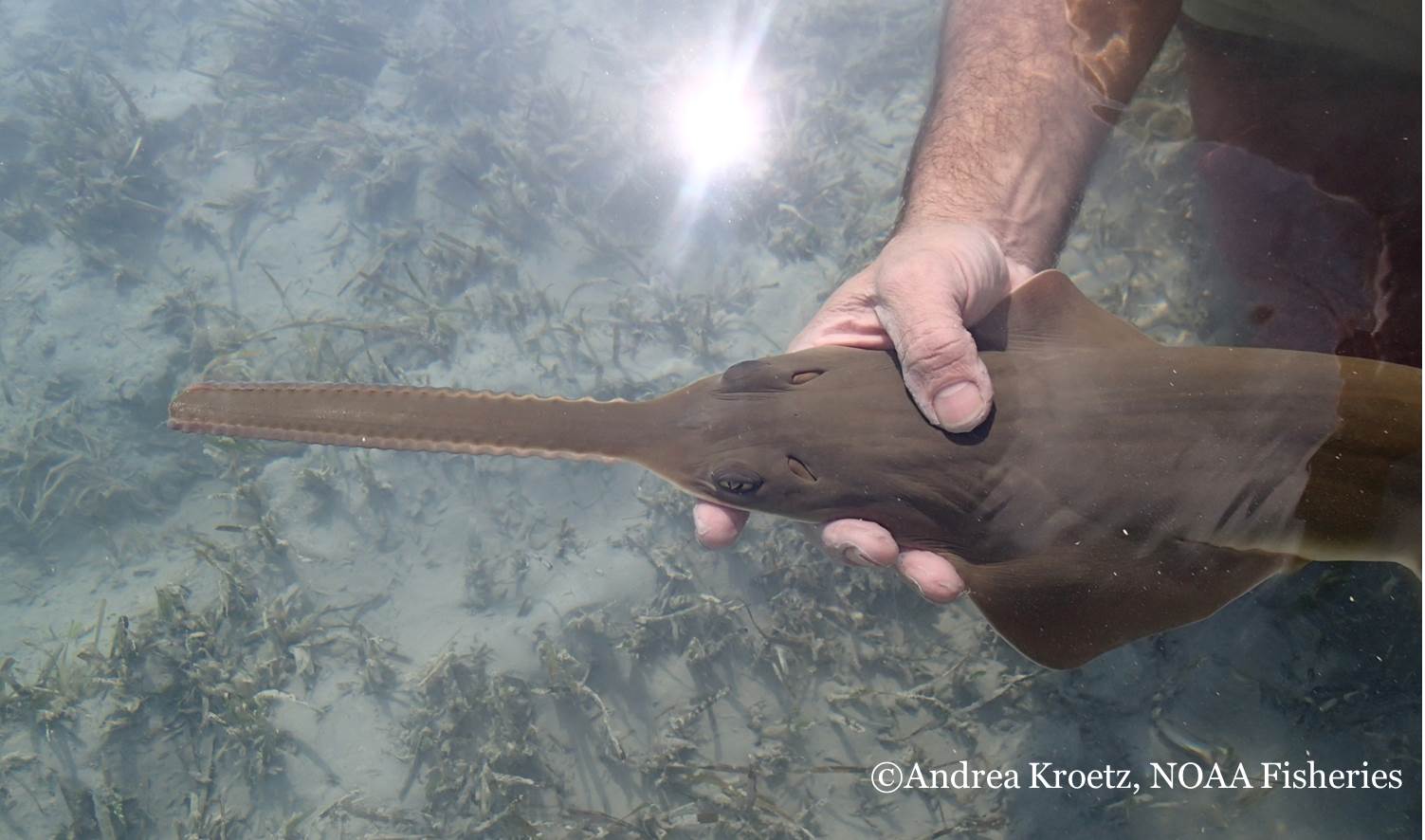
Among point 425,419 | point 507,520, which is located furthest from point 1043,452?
point 507,520

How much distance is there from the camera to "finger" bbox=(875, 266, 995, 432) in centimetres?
320

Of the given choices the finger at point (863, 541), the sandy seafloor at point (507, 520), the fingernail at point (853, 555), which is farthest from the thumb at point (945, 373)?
the sandy seafloor at point (507, 520)

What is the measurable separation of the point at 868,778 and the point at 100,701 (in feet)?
24.0

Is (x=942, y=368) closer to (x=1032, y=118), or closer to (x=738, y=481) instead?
(x=738, y=481)

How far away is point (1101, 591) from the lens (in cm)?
340

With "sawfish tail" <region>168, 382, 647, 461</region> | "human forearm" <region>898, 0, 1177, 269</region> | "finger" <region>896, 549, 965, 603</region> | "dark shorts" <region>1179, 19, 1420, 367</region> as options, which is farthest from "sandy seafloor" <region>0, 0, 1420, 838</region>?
"sawfish tail" <region>168, 382, 647, 461</region>

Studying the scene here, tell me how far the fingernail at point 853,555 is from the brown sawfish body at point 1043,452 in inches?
5.8

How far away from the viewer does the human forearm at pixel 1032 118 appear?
457cm

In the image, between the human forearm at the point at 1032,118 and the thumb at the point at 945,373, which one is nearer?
the thumb at the point at 945,373

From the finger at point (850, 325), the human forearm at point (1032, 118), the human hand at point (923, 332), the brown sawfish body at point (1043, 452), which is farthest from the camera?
the human forearm at point (1032, 118)

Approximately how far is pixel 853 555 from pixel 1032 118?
10.3 feet

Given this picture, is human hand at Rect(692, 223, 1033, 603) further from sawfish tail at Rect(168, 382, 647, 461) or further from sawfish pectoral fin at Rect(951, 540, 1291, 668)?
sawfish tail at Rect(168, 382, 647, 461)

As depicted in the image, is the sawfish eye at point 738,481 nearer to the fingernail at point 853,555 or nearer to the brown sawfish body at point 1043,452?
the brown sawfish body at point 1043,452

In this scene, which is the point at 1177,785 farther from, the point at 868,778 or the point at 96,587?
the point at 96,587
